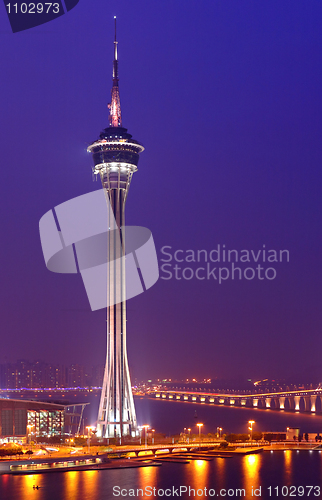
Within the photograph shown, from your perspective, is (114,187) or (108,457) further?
(114,187)

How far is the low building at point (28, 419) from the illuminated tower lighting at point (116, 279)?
7.20 meters

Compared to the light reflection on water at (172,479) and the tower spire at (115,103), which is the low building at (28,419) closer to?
the light reflection on water at (172,479)

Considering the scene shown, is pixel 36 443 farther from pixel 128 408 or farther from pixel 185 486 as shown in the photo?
pixel 185 486

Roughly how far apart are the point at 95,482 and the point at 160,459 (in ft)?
38.1

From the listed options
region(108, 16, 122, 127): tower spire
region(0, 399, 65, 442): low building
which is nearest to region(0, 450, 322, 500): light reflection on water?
region(0, 399, 65, 442): low building

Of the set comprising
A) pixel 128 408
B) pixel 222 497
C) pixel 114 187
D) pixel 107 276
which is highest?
pixel 114 187

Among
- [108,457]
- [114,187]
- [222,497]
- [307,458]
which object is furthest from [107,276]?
[222,497]

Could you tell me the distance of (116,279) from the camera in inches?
3784

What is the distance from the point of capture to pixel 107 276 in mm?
97188

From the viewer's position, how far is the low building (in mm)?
91856

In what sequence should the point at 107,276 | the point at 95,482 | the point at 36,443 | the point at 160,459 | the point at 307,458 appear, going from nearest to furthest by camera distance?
the point at 95,482
the point at 160,459
the point at 307,458
the point at 36,443
the point at 107,276

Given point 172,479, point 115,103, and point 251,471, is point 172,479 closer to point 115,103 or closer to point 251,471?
point 251,471

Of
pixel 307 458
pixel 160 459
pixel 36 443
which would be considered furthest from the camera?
pixel 36 443

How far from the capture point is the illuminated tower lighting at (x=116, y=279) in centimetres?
9416
